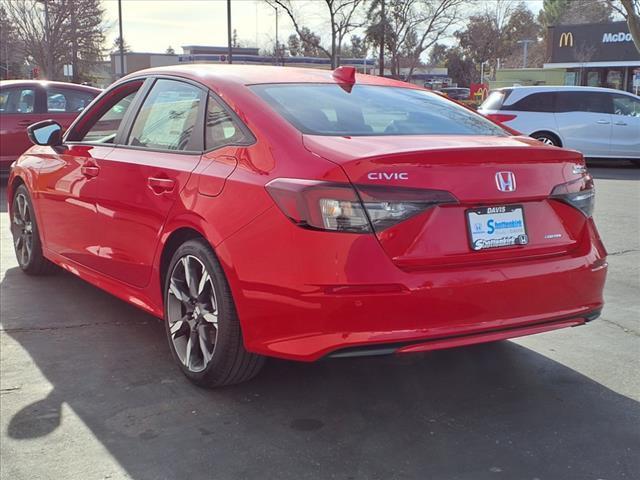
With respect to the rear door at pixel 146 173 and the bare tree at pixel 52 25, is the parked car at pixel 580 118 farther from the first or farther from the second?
the bare tree at pixel 52 25

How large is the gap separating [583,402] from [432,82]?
75.9 metres

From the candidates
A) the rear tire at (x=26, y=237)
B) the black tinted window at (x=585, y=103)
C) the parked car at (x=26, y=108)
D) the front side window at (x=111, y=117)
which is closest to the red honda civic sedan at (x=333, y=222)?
the front side window at (x=111, y=117)

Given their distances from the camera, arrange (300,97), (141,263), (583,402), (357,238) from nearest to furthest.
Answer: (357,238) → (583,402) → (300,97) → (141,263)

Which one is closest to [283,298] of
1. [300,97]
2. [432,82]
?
[300,97]

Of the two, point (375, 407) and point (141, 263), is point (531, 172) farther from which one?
point (141, 263)

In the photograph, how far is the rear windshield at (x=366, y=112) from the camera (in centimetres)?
350

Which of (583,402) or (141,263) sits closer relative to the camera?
(583,402)

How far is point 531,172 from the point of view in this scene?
3.24 metres

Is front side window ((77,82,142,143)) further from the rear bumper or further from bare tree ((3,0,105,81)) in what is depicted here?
bare tree ((3,0,105,81))

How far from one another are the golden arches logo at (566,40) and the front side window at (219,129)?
42068mm

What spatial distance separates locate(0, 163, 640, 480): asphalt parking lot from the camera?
2.90m

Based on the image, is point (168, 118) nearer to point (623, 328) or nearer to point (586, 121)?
point (623, 328)

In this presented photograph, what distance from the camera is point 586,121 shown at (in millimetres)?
14562

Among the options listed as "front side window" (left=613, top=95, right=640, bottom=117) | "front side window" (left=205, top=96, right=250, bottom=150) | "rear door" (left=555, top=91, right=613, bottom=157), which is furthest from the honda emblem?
"front side window" (left=613, top=95, right=640, bottom=117)
